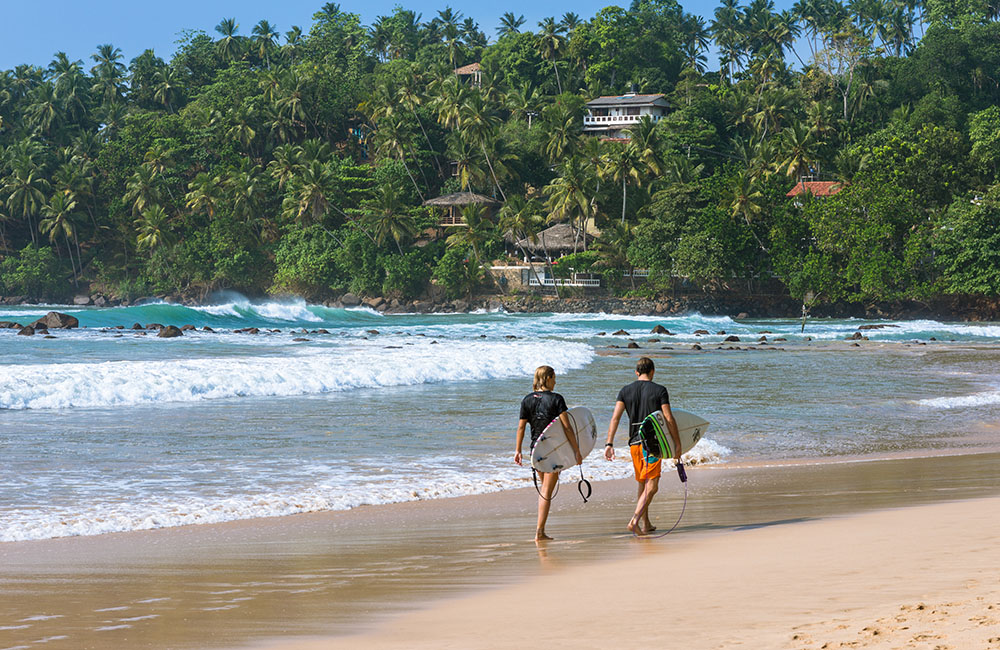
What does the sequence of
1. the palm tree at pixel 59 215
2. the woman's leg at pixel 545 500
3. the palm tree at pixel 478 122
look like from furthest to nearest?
1. the palm tree at pixel 59 215
2. the palm tree at pixel 478 122
3. the woman's leg at pixel 545 500

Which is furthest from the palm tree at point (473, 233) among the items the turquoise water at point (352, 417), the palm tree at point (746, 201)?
the turquoise water at point (352, 417)

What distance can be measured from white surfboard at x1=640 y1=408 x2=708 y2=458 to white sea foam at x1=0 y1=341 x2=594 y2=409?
12.3m

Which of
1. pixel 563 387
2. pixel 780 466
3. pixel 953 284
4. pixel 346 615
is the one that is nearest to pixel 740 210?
pixel 953 284

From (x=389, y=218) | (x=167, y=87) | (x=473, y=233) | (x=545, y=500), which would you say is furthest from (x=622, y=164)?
(x=545, y=500)

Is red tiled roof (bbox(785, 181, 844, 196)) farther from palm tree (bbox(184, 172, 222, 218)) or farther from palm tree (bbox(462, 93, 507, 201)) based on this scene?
palm tree (bbox(184, 172, 222, 218))

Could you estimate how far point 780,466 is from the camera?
11.6 m

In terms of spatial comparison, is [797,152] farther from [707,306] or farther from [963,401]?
[963,401]

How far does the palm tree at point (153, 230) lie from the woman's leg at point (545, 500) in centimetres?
8008

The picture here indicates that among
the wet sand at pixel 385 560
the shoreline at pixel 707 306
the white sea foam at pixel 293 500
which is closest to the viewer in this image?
the wet sand at pixel 385 560

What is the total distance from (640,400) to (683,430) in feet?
1.78

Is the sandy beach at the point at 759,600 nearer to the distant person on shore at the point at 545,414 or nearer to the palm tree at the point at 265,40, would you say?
the distant person on shore at the point at 545,414

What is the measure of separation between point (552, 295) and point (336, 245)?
18.4 metres

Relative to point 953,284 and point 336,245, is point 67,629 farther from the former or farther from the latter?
point 336,245

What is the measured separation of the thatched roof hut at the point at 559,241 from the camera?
73.9m
